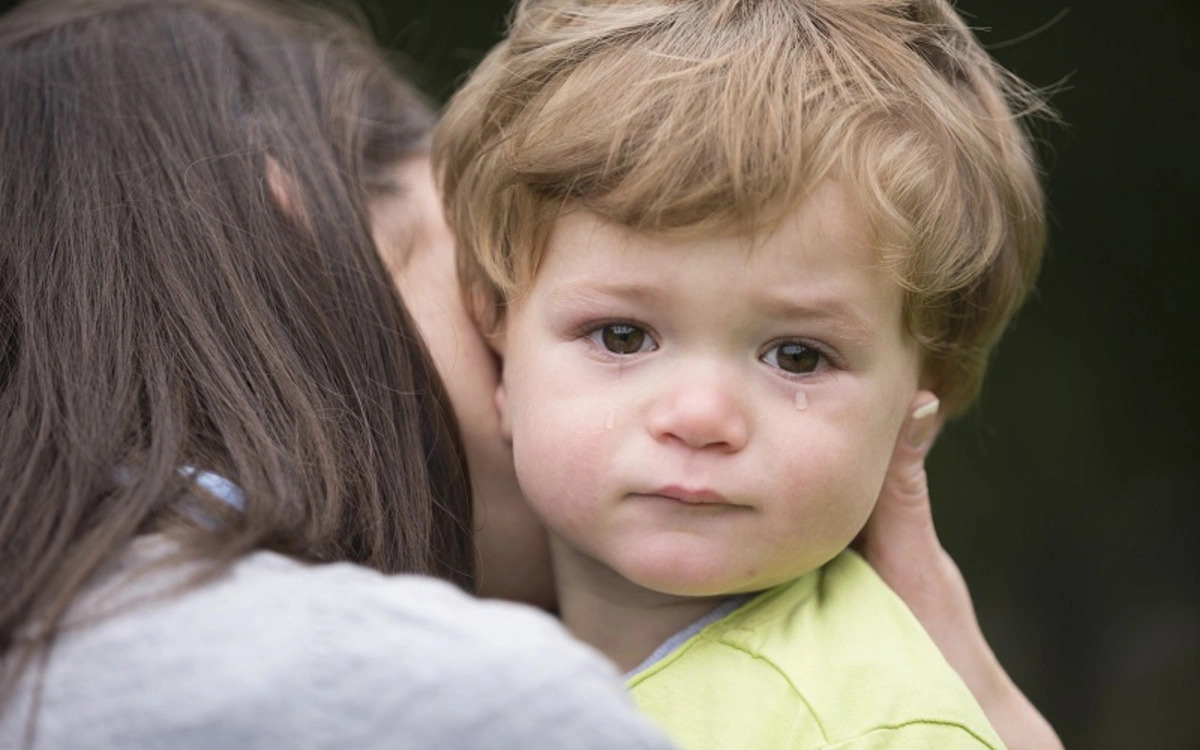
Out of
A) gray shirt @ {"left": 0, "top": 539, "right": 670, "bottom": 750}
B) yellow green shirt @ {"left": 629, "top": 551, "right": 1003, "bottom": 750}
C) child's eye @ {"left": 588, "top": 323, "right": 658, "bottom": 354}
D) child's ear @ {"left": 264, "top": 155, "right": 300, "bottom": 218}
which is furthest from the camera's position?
child's ear @ {"left": 264, "top": 155, "right": 300, "bottom": 218}

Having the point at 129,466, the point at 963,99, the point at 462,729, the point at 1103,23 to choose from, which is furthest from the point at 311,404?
the point at 1103,23

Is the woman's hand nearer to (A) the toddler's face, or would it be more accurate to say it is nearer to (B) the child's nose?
(A) the toddler's face

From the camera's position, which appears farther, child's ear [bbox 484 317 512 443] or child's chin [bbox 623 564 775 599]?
child's ear [bbox 484 317 512 443]

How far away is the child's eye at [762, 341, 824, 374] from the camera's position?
63.1 inches

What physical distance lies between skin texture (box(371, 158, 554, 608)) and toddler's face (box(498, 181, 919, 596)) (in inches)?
8.9

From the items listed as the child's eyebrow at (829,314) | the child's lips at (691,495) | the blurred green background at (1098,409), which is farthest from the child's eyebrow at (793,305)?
the blurred green background at (1098,409)

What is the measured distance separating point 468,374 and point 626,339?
332mm

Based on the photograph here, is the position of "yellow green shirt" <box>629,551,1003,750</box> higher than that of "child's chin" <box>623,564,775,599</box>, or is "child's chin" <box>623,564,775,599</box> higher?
"child's chin" <box>623,564,775,599</box>

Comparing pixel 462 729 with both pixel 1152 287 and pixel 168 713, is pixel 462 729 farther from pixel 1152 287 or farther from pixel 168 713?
pixel 1152 287

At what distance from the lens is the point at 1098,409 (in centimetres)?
493

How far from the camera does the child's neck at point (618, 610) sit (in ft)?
5.86

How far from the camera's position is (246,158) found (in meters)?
1.80

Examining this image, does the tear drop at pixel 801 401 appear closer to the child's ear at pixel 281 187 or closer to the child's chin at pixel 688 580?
the child's chin at pixel 688 580

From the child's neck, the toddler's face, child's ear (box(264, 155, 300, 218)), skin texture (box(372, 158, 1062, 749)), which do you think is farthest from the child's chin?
child's ear (box(264, 155, 300, 218))
